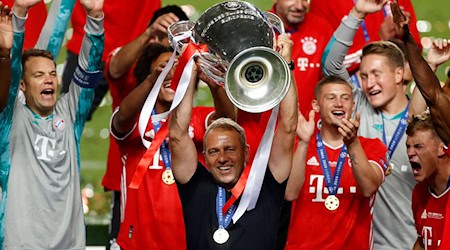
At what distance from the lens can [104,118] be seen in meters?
9.77

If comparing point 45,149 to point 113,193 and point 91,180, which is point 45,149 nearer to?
point 113,193

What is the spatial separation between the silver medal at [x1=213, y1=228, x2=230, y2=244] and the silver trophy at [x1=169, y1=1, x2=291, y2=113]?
28.1 inches

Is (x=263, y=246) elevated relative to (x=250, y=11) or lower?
lower

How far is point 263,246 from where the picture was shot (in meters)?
5.76

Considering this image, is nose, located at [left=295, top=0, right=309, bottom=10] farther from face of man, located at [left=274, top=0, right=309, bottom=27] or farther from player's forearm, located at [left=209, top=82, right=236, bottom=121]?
player's forearm, located at [left=209, top=82, right=236, bottom=121]

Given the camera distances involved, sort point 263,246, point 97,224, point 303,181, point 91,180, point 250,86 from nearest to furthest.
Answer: point 250,86 → point 263,246 → point 303,181 → point 97,224 → point 91,180

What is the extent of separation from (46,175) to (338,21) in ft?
7.93

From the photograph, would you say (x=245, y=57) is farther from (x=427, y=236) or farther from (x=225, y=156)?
(x=427, y=236)

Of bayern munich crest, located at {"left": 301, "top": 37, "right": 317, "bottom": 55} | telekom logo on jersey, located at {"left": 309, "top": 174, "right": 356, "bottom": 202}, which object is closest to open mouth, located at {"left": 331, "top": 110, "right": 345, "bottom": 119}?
telekom logo on jersey, located at {"left": 309, "top": 174, "right": 356, "bottom": 202}

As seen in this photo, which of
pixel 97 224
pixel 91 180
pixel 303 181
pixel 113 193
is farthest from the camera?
pixel 91 180

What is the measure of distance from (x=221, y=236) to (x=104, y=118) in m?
4.16

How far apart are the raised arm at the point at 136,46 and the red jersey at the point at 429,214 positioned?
68.2 inches

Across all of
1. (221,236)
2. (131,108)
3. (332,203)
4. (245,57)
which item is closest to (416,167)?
(332,203)

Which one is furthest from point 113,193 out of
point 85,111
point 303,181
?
point 303,181
